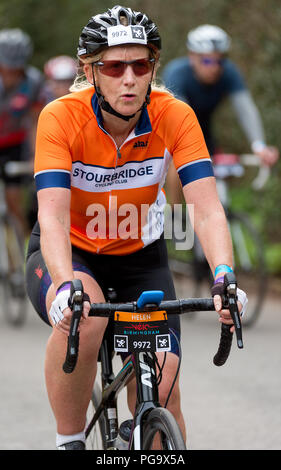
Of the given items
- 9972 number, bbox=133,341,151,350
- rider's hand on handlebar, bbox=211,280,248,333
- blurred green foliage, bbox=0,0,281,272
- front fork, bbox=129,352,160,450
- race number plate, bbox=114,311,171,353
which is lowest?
front fork, bbox=129,352,160,450

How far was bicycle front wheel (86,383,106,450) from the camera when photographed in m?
4.02

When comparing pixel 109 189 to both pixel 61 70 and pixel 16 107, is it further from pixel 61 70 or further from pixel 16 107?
pixel 61 70

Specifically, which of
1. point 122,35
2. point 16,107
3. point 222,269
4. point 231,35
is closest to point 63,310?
point 222,269

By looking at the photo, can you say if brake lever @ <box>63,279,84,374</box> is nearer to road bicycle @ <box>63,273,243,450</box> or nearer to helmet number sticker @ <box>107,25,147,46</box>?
road bicycle @ <box>63,273,243,450</box>

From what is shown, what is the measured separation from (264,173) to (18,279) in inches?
99.7

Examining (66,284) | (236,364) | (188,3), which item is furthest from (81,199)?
(188,3)

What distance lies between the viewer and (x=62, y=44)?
2200 cm

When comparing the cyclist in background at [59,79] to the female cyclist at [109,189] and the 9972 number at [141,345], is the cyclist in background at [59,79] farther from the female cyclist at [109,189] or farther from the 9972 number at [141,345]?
the 9972 number at [141,345]

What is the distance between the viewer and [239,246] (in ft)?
29.0

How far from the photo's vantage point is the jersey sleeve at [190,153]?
376 centimetres

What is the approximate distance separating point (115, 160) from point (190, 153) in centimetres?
30

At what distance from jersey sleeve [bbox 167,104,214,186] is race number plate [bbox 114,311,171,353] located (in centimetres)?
66

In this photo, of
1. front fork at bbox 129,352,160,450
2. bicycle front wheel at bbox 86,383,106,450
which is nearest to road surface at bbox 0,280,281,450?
bicycle front wheel at bbox 86,383,106,450
